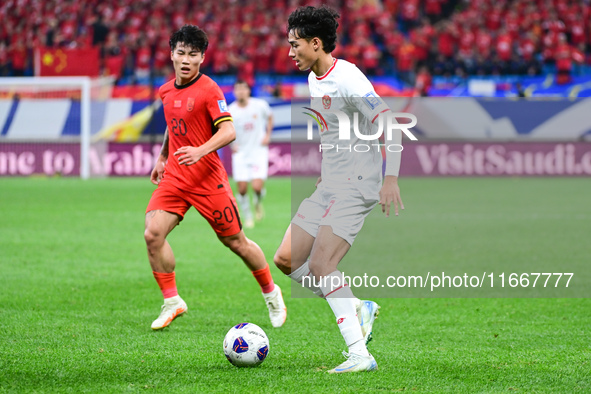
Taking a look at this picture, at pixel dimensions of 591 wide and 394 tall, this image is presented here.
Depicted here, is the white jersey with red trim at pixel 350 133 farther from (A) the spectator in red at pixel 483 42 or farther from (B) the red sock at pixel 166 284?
(A) the spectator in red at pixel 483 42

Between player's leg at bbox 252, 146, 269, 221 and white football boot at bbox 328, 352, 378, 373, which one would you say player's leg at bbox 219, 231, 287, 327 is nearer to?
white football boot at bbox 328, 352, 378, 373

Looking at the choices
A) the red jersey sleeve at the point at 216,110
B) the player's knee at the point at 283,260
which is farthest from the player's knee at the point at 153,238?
the player's knee at the point at 283,260

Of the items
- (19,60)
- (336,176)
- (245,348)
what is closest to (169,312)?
(245,348)

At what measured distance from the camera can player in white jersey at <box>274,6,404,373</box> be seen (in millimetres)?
4738

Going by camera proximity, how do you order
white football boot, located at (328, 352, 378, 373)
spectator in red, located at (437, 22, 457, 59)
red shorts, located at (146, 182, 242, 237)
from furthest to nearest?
spectator in red, located at (437, 22, 457, 59)
red shorts, located at (146, 182, 242, 237)
white football boot, located at (328, 352, 378, 373)

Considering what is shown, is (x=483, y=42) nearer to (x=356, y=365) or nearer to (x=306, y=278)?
(x=306, y=278)

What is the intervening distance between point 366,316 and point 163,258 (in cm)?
185

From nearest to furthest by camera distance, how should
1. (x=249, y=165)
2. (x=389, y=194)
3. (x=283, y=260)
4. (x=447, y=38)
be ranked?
1. (x=389, y=194)
2. (x=283, y=260)
3. (x=249, y=165)
4. (x=447, y=38)

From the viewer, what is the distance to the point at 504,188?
1936cm

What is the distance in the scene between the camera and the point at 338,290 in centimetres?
479

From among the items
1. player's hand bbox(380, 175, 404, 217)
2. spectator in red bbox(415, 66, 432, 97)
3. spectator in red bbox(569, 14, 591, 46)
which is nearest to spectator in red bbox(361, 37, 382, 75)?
spectator in red bbox(415, 66, 432, 97)

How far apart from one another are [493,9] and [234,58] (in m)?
8.84

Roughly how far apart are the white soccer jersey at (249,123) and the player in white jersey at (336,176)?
892cm

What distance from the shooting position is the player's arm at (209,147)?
5.59 metres
